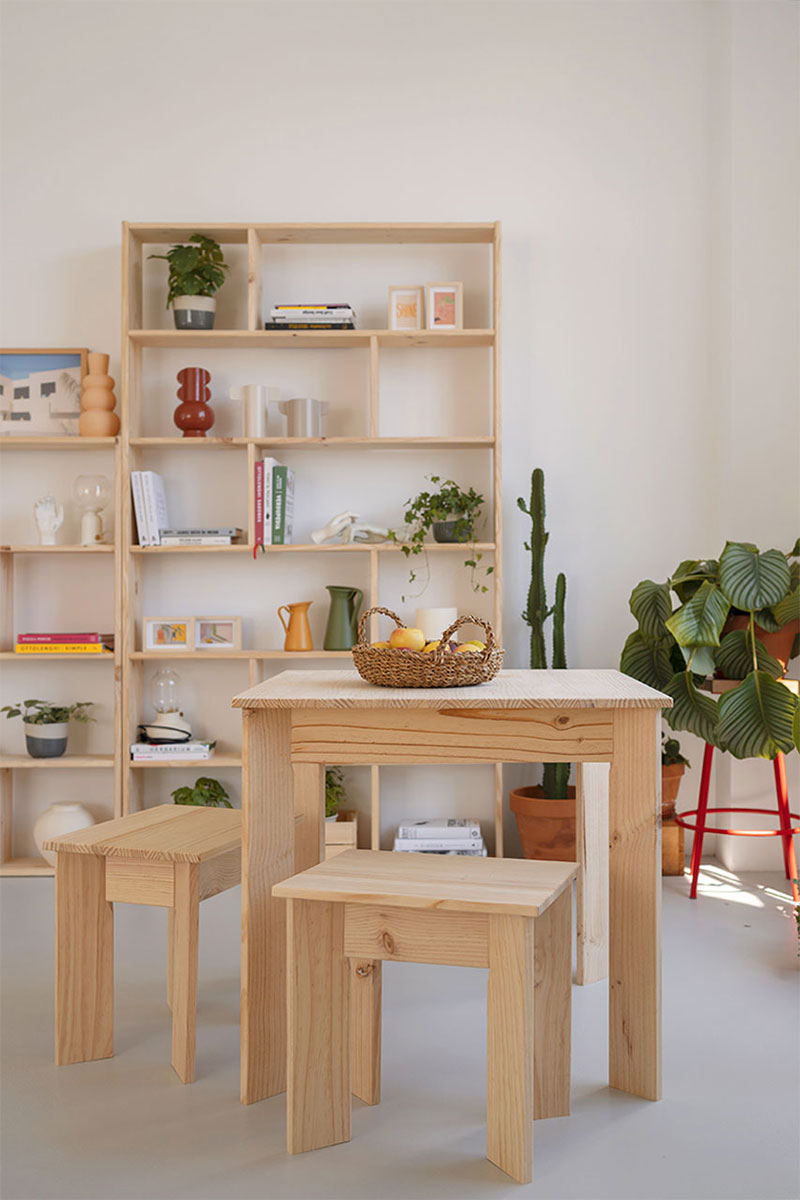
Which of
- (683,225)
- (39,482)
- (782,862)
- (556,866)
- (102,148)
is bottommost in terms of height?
(782,862)

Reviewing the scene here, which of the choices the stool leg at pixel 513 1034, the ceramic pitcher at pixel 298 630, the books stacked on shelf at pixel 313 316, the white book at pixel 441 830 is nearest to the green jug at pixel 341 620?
the ceramic pitcher at pixel 298 630

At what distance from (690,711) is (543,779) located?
26.9 inches

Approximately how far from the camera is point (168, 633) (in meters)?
3.86

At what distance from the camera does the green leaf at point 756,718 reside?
3.04m

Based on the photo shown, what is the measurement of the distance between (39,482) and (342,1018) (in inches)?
110

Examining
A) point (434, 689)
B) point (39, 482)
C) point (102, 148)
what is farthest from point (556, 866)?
point (102, 148)

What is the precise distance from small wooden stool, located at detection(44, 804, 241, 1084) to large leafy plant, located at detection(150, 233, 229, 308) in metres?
2.24

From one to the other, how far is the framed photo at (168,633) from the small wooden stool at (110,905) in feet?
5.39

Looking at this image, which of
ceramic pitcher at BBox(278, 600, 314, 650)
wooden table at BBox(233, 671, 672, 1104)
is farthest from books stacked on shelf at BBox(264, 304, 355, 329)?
wooden table at BBox(233, 671, 672, 1104)

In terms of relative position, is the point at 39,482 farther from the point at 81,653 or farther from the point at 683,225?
the point at 683,225

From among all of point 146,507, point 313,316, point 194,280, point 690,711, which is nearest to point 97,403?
point 146,507

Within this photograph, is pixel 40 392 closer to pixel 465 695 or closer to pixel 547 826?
pixel 547 826

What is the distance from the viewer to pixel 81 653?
3.72m

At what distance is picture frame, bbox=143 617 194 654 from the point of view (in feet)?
12.6
